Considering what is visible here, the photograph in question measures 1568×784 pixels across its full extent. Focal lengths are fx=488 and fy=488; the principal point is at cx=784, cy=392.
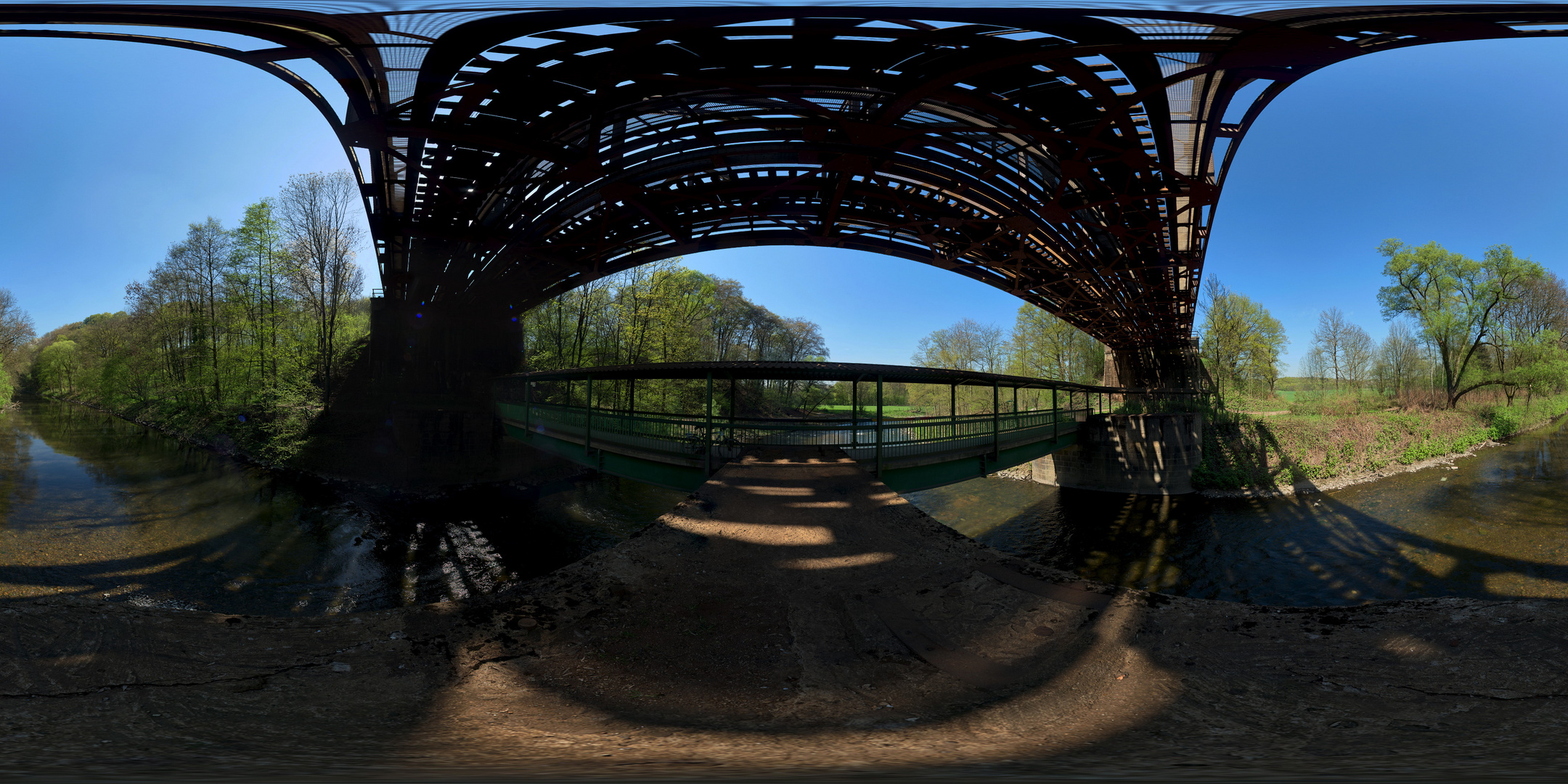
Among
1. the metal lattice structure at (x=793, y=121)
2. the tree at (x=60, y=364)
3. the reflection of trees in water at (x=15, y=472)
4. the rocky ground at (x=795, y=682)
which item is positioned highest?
the metal lattice structure at (x=793, y=121)

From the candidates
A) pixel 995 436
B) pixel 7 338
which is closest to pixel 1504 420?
pixel 995 436

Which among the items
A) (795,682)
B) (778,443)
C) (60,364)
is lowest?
(795,682)

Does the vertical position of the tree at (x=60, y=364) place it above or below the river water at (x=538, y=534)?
above

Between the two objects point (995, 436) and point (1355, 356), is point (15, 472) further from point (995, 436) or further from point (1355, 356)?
point (1355, 356)

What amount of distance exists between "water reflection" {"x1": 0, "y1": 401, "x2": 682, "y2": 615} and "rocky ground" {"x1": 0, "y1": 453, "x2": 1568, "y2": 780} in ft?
17.9

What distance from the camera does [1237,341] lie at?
100 ft

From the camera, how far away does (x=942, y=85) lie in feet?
27.1

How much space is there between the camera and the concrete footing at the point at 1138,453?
20125 mm

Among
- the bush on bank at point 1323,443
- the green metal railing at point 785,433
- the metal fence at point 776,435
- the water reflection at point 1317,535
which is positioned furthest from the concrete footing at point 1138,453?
the metal fence at point 776,435

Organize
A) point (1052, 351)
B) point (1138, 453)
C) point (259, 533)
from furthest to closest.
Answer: point (1052, 351), point (1138, 453), point (259, 533)

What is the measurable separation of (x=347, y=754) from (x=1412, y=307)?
4658 centimetres

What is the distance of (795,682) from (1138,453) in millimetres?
22680

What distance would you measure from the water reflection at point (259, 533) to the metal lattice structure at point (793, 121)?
878 cm

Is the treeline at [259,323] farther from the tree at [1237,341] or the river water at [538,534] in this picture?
the tree at [1237,341]
